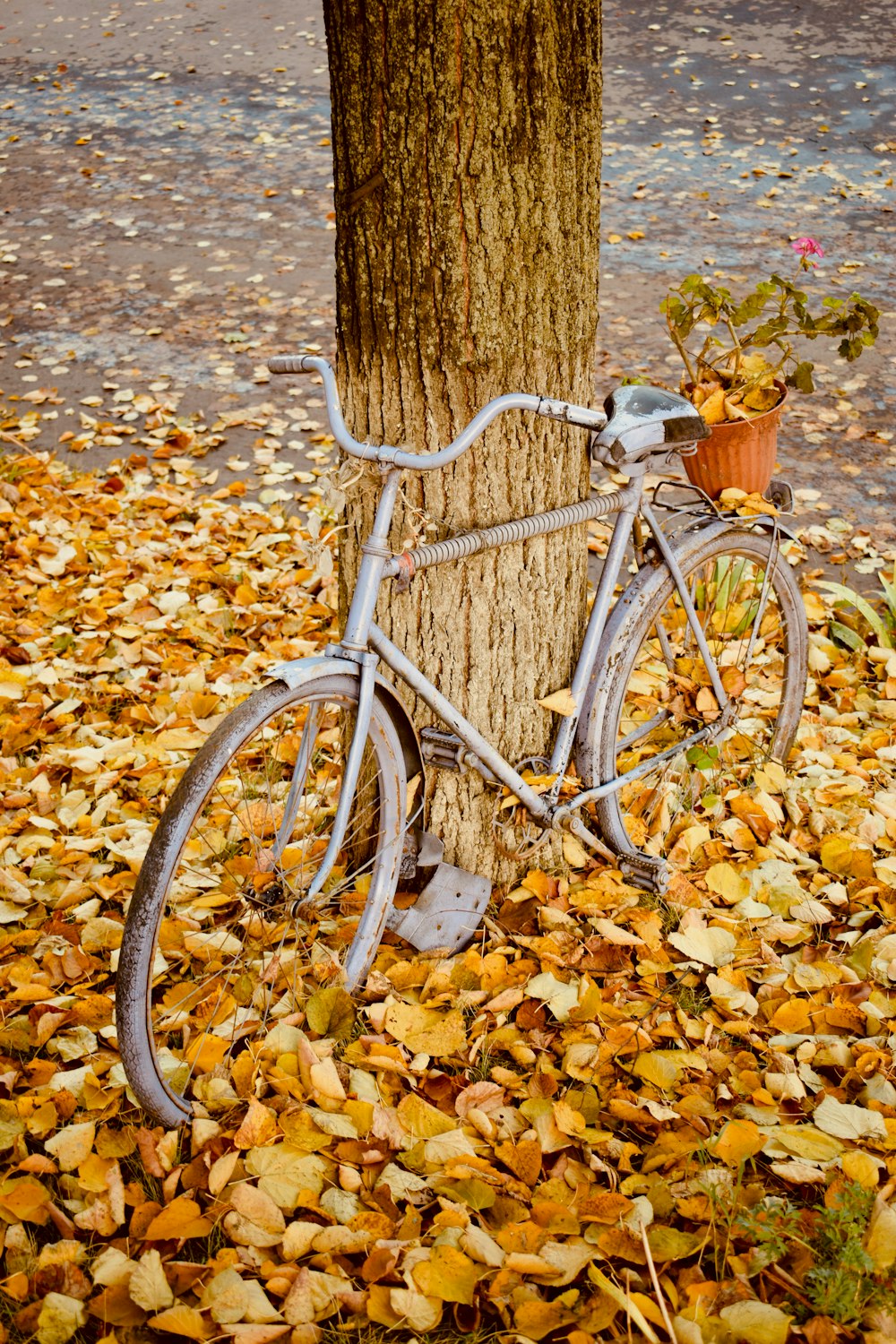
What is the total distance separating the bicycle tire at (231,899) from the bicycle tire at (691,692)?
63cm

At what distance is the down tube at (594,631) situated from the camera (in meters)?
2.59

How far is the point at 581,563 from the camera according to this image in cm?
267

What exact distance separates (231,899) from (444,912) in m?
0.55

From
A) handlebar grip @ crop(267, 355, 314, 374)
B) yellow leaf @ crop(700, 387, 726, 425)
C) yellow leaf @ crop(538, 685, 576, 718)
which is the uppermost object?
handlebar grip @ crop(267, 355, 314, 374)

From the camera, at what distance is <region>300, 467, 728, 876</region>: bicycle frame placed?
209cm

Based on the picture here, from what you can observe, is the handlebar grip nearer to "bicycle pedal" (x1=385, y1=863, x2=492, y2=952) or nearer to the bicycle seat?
the bicycle seat

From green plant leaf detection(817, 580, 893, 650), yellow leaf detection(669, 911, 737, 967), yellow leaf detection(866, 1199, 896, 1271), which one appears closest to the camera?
yellow leaf detection(866, 1199, 896, 1271)

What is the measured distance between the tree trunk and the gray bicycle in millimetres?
99

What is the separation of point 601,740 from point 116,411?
3.68m

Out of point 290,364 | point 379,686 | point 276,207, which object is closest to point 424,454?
point 290,364

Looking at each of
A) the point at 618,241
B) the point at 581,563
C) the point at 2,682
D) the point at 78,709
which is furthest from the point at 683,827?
the point at 618,241

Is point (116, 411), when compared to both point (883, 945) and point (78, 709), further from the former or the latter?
point (883, 945)

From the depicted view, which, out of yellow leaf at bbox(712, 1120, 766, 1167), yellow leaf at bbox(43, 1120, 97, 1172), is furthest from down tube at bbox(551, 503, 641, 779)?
yellow leaf at bbox(43, 1120, 97, 1172)

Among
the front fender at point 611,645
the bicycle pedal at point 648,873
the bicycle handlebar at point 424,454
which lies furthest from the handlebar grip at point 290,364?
the bicycle pedal at point 648,873
